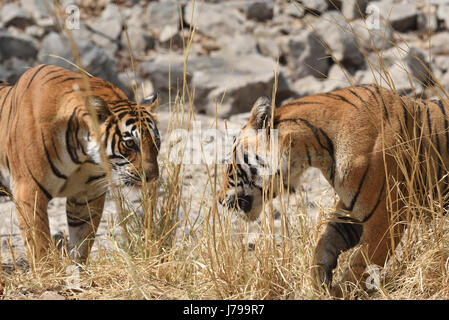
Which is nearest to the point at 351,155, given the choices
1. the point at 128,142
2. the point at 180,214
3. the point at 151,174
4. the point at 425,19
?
the point at 151,174

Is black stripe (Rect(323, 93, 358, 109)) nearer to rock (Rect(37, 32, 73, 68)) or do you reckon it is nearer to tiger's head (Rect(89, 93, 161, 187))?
tiger's head (Rect(89, 93, 161, 187))

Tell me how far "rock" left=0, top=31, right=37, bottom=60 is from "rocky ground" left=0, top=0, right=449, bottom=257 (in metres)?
0.01

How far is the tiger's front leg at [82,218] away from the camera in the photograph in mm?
3471

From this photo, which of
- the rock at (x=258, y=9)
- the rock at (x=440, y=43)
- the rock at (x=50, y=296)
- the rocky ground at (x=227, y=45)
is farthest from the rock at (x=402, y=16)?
the rock at (x=50, y=296)

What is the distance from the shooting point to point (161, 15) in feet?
31.2

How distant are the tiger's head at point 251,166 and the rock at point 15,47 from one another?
6.41 m

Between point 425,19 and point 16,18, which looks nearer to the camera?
point 425,19

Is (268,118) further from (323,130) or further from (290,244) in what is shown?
(290,244)

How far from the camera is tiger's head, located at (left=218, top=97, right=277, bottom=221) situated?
2.69 meters

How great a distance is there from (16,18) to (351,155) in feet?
25.5

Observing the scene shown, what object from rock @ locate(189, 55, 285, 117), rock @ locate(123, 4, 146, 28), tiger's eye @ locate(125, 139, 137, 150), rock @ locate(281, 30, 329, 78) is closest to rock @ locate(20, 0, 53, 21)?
rock @ locate(123, 4, 146, 28)

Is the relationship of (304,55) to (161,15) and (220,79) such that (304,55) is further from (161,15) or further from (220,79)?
(161,15)
